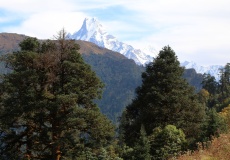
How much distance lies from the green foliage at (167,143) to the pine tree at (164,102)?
734 centimetres

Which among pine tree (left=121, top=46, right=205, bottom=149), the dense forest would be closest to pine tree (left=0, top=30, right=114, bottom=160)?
the dense forest

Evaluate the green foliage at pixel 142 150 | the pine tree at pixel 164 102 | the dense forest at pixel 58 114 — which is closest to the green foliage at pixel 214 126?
the dense forest at pixel 58 114

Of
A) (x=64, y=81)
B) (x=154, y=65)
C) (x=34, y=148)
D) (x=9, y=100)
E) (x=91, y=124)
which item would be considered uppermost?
(x=154, y=65)

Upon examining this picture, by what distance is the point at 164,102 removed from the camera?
3212 centimetres

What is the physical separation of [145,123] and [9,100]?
1449 centimetres

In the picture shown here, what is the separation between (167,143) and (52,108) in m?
8.68

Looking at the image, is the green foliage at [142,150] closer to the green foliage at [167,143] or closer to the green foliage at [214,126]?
the green foliage at [167,143]

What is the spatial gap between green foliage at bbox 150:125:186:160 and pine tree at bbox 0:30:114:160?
4.27 m

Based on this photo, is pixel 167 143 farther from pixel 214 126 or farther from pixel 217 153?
pixel 217 153

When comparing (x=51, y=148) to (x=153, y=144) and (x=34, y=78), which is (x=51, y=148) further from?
(x=153, y=144)

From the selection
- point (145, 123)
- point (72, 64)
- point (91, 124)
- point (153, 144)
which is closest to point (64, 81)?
point (72, 64)

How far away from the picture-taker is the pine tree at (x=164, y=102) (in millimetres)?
31281

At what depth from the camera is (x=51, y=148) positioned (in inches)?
933

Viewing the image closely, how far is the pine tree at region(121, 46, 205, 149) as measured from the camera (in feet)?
103
